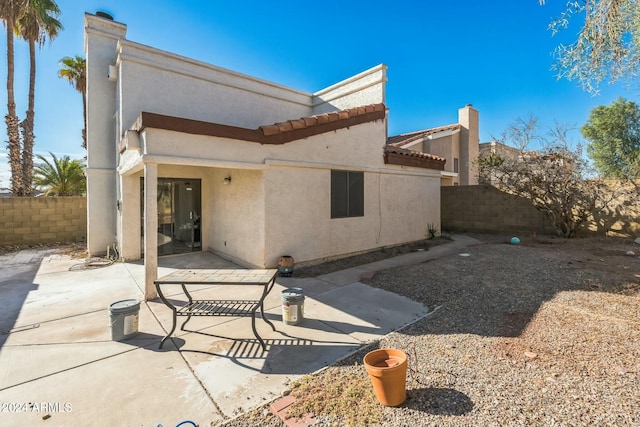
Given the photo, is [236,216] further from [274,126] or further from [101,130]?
[101,130]

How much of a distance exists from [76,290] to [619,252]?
15349mm

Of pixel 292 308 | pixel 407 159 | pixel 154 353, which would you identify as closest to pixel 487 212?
pixel 407 159

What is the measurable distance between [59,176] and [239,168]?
1458 cm

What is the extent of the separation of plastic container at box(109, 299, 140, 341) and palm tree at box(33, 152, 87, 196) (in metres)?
15.5

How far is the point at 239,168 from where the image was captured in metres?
7.16

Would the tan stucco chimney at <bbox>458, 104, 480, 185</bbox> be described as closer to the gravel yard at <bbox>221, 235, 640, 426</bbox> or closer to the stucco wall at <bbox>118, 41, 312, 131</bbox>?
the stucco wall at <bbox>118, 41, 312, 131</bbox>

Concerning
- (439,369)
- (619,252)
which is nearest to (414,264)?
(439,369)

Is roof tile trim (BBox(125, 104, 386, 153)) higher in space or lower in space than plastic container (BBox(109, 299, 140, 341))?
higher

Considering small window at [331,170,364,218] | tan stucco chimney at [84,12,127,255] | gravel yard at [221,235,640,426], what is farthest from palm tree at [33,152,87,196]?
gravel yard at [221,235,640,426]

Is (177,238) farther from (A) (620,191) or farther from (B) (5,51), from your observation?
(A) (620,191)

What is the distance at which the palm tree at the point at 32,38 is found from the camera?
13695 mm

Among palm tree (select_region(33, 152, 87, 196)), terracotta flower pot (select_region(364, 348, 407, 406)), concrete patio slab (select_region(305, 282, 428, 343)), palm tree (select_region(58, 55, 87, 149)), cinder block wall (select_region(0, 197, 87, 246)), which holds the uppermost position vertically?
palm tree (select_region(58, 55, 87, 149))

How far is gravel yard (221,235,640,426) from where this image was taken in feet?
8.96

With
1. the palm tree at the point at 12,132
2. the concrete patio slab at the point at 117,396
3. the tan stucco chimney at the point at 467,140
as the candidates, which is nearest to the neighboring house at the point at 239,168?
the concrete patio slab at the point at 117,396
